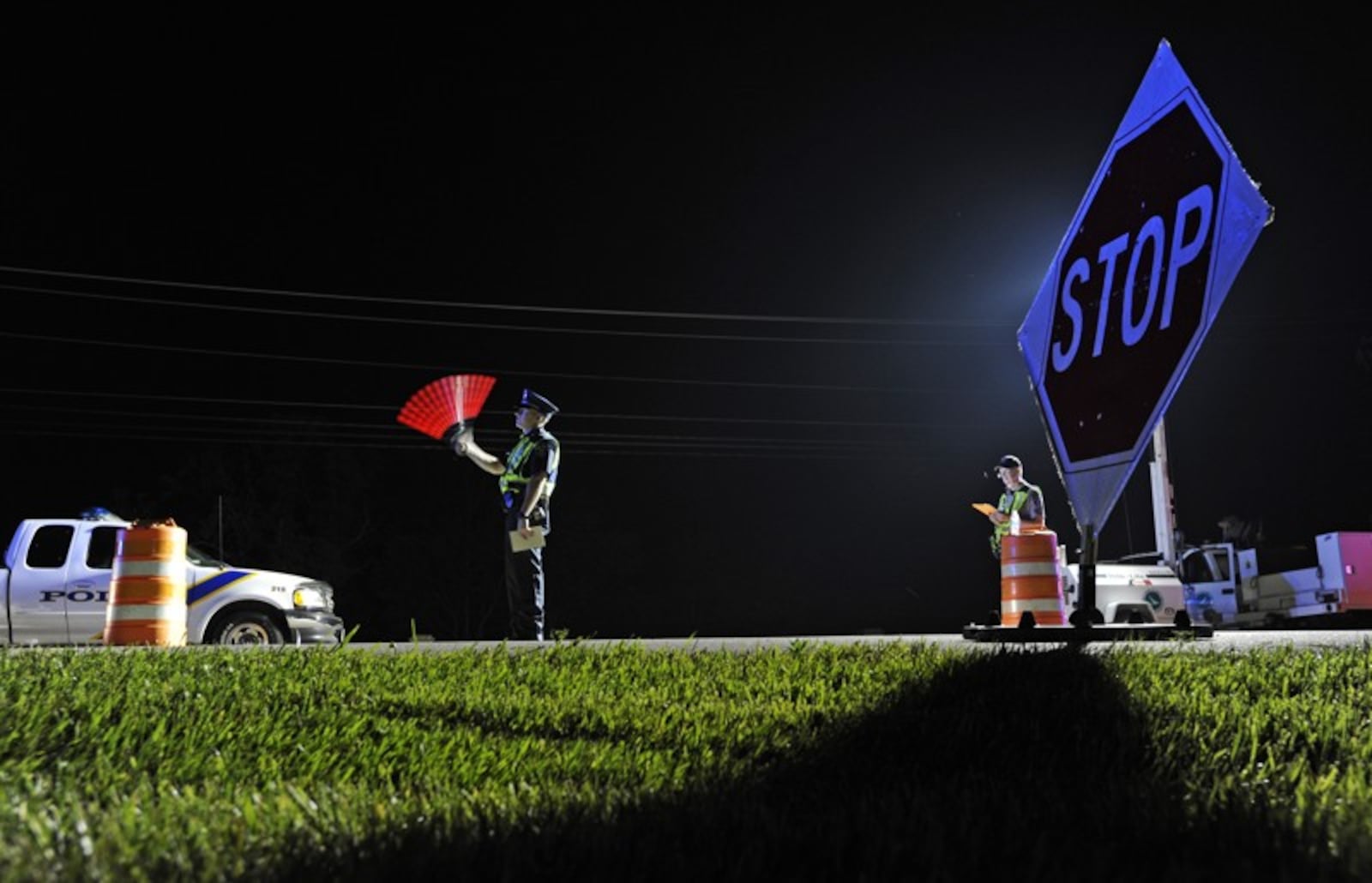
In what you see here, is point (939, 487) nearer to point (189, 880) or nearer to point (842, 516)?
point (842, 516)

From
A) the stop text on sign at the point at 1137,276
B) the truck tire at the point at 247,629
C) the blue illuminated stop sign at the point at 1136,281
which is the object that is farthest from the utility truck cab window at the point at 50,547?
the stop text on sign at the point at 1137,276

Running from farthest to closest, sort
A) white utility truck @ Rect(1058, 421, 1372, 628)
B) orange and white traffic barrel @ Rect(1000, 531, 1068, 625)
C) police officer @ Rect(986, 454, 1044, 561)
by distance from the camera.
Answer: white utility truck @ Rect(1058, 421, 1372, 628) < police officer @ Rect(986, 454, 1044, 561) < orange and white traffic barrel @ Rect(1000, 531, 1068, 625)

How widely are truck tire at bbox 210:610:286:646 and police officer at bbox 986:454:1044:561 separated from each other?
8.00 meters

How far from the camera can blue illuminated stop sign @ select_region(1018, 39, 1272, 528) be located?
7.04 metres

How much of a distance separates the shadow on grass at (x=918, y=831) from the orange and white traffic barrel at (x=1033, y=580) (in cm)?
650

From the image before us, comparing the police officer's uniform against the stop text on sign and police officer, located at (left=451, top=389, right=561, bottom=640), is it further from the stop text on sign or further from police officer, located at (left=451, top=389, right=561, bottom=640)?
the stop text on sign

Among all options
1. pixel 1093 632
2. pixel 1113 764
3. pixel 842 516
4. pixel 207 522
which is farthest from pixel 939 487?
pixel 1113 764

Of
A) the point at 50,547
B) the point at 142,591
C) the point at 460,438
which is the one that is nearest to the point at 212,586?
the point at 50,547

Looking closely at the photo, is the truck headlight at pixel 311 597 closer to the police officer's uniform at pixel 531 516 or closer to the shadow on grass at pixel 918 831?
the police officer's uniform at pixel 531 516

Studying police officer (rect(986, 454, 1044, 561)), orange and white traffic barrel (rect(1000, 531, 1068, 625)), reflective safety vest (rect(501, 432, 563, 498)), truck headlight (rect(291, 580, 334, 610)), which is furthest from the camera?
truck headlight (rect(291, 580, 334, 610))

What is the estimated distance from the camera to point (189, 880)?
2.72 meters

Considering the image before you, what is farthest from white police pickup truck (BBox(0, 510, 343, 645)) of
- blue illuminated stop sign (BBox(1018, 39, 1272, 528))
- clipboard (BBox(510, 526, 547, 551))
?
blue illuminated stop sign (BBox(1018, 39, 1272, 528))

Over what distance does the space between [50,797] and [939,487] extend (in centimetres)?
7873

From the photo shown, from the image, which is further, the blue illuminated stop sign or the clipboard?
the clipboard
